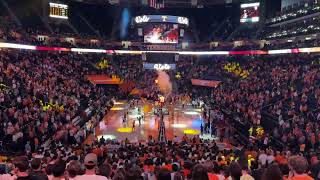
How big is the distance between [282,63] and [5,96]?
1290 inches

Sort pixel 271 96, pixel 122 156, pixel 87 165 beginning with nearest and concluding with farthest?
pixel 87 165 < pixel 122 156 < pixel 271 96

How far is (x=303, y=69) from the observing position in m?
35.6

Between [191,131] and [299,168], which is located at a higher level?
[299,168]

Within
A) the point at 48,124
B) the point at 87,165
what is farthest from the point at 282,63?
the point at 87,165

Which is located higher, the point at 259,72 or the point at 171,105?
the point at 259,72

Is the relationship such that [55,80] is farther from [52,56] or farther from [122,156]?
[122,156]

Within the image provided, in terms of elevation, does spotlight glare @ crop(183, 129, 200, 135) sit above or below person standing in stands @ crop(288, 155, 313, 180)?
below

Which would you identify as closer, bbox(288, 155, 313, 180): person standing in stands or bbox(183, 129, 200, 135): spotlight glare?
bbox(288, 155, 313, 180): person standing in stands

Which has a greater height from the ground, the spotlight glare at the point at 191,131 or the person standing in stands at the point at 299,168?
the person standing in stands at the point at 299,168

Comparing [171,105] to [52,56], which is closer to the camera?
[171,105]

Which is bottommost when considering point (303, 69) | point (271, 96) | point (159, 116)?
point (159, 116)

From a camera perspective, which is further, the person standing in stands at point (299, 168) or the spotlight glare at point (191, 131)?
the spotlight glare at point (191, 131)

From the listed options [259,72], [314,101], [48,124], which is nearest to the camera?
[48,124]

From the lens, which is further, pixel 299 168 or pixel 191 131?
pixel 191 131
